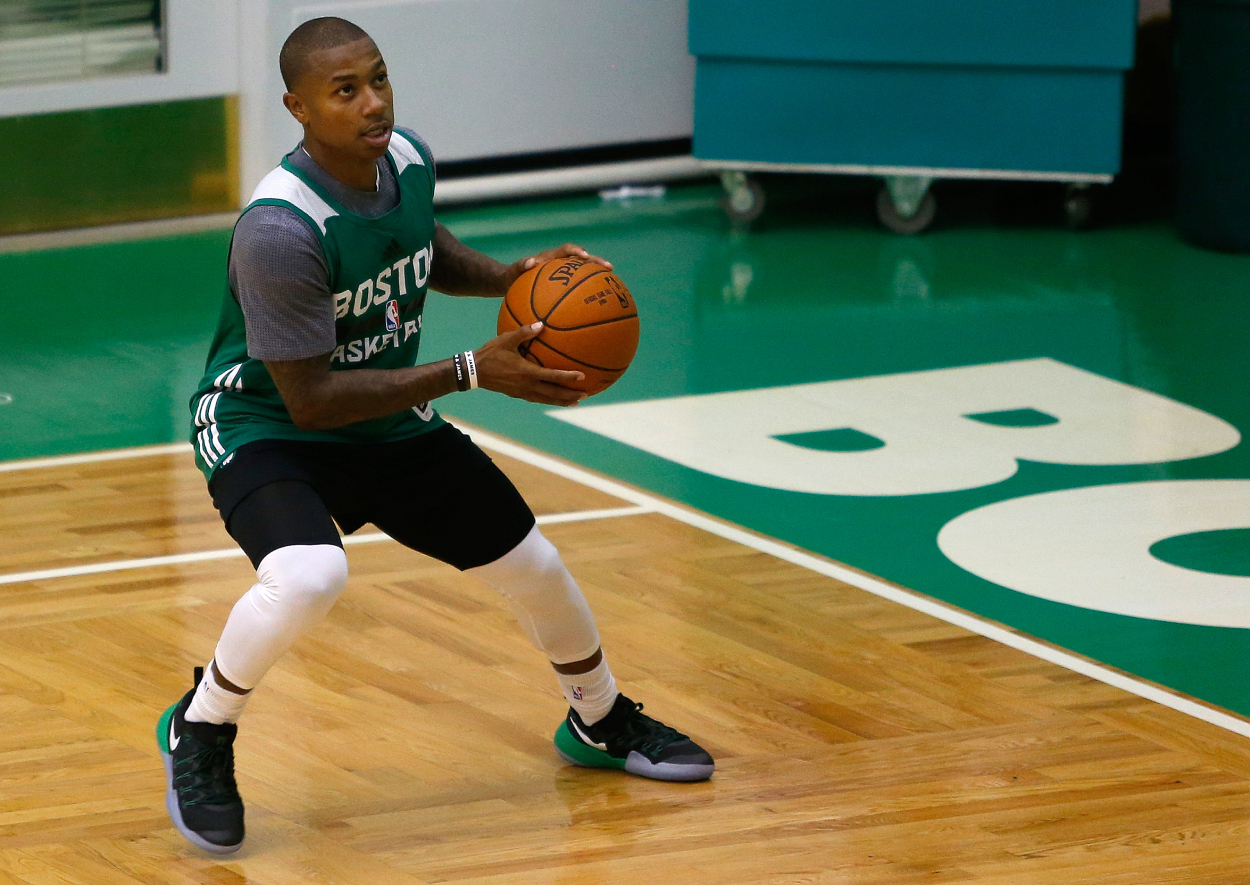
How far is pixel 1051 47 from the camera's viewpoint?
8.26 meters

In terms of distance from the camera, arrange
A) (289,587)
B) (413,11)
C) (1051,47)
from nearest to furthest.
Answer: (289,587) → (1051,47) → (413,11)

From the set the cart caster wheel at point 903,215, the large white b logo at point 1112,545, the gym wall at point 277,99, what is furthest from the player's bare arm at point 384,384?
the cart caster wheel at point 903,215

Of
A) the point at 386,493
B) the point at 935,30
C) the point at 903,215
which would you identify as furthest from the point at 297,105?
the point at 903,215

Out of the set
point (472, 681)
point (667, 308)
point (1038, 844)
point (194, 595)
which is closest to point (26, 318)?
point (667, 308)

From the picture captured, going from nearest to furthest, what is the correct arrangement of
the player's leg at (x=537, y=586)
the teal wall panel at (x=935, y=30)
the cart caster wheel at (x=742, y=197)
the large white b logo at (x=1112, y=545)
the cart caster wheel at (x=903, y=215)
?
the player's leg at (x=537, y=586), the large white b logo at (x=1112, y=545), the teal wall panel at (x=935, y=30), the cart caster wheel at (x=903, y=215), the cart caster wheel at (x=742, y=197)

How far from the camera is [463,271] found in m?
3.71

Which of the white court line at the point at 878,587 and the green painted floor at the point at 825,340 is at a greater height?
the green painted floor at the point at 825,340

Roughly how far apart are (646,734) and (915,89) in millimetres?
5152

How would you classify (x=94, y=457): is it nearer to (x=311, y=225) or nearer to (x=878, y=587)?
(x=878, y=587)

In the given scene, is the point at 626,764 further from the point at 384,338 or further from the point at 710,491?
the point at 710,491

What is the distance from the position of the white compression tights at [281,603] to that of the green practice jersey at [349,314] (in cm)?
25

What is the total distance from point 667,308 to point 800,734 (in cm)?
371

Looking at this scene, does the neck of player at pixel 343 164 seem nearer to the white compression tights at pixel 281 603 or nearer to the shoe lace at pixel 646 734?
the white compression tights at pixel 281 603

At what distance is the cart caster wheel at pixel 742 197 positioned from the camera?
882cm
